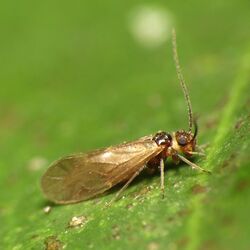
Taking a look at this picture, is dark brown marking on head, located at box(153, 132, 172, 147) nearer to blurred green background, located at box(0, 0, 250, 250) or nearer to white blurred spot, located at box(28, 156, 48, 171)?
blurred green background, located at box(0, 0, 250, 250)

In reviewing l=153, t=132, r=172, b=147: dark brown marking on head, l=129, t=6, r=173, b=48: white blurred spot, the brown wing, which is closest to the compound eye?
l=153, t=132, r=172, b=147: dark brown marking on head

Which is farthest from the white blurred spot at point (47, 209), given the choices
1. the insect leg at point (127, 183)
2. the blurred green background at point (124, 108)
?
the insect leg at point (127, 183)

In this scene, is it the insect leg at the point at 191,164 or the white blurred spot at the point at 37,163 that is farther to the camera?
the white blurred spot at the point at 37,163

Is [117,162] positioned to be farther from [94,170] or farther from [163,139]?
[163,139]

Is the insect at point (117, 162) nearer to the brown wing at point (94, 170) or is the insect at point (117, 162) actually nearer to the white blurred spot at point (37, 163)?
the brown wing at point (94, 170)

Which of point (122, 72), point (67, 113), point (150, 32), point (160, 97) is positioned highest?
point (150, 32)

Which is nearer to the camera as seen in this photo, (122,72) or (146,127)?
(146,127)

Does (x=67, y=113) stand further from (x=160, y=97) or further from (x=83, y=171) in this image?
(x=83, y=171)

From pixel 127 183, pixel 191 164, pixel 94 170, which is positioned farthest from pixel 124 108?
pixel 191 164

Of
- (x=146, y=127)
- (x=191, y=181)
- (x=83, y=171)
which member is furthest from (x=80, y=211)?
(x=146, y=127)
